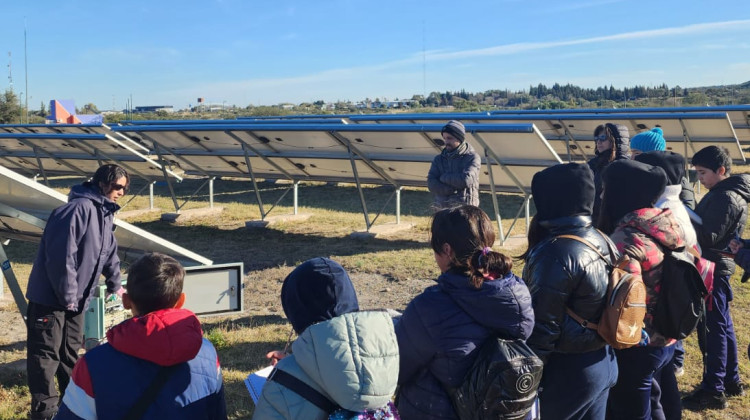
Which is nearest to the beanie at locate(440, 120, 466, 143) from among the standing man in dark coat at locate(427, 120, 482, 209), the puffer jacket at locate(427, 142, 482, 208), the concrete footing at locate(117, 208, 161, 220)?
the standing man in dark coat at locate(427, 120, 482, 209)

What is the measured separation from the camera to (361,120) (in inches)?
722

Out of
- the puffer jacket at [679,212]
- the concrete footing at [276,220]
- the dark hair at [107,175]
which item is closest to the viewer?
the puffer jacket at [679,212]

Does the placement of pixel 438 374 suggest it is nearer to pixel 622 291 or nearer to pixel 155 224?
pixel 622 291

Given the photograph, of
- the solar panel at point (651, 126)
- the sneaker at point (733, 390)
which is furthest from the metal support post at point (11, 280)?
the solar panel at point (651, 126)

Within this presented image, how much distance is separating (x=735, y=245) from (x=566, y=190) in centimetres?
194

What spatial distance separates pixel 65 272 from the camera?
399cm

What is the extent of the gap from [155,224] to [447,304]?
38.1 ft

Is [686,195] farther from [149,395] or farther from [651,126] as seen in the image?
[651,126]

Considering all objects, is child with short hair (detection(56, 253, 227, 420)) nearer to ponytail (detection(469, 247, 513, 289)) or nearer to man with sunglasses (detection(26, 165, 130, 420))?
ponytail (detection(469, 247, 513, 289))

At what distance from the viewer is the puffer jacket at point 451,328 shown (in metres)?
2.30

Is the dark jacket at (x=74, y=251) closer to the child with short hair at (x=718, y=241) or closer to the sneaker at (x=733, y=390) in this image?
the child with short hair at (x=718, y=241)

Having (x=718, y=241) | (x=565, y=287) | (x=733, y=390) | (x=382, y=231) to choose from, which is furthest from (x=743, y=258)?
(x=382, y=231)

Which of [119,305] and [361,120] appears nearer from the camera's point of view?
[119,305]

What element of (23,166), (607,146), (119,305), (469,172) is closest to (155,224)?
(23,166)
